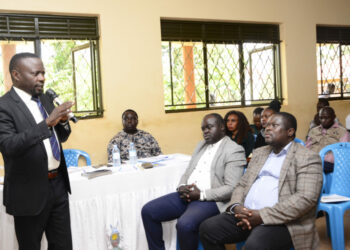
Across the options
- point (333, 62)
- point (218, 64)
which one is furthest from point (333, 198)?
point (333, 62)

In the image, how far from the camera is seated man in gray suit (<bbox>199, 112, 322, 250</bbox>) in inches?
93.0

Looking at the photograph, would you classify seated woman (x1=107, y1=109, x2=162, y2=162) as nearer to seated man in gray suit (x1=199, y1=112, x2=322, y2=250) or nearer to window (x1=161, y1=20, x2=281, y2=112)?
window (x1=161, y1=20, x2=281, y2=112)

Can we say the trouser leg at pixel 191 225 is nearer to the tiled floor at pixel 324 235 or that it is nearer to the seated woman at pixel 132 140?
the tiled floor at pixel 324 235

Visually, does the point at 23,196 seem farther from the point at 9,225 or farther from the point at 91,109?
the point at 91,109

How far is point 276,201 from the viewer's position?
8.29 feet

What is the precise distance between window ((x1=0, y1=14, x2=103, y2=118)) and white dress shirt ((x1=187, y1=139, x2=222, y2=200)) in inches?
89.8

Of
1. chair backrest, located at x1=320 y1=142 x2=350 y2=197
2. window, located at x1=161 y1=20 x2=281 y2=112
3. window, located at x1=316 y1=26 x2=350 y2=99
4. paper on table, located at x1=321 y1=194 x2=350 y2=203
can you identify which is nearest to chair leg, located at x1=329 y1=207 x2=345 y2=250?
paper on table, located at x1=321 y1=194 x2=350 y2=203

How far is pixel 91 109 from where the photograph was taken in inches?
205

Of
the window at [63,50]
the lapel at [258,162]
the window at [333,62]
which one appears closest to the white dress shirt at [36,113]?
the lapel at [258,162]

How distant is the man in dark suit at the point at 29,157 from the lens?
6.67 feet

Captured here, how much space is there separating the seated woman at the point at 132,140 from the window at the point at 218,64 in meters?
0.89

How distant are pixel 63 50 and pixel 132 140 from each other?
1515 mm

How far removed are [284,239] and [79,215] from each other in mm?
1653

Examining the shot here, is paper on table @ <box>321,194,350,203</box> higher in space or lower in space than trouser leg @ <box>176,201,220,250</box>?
higher
